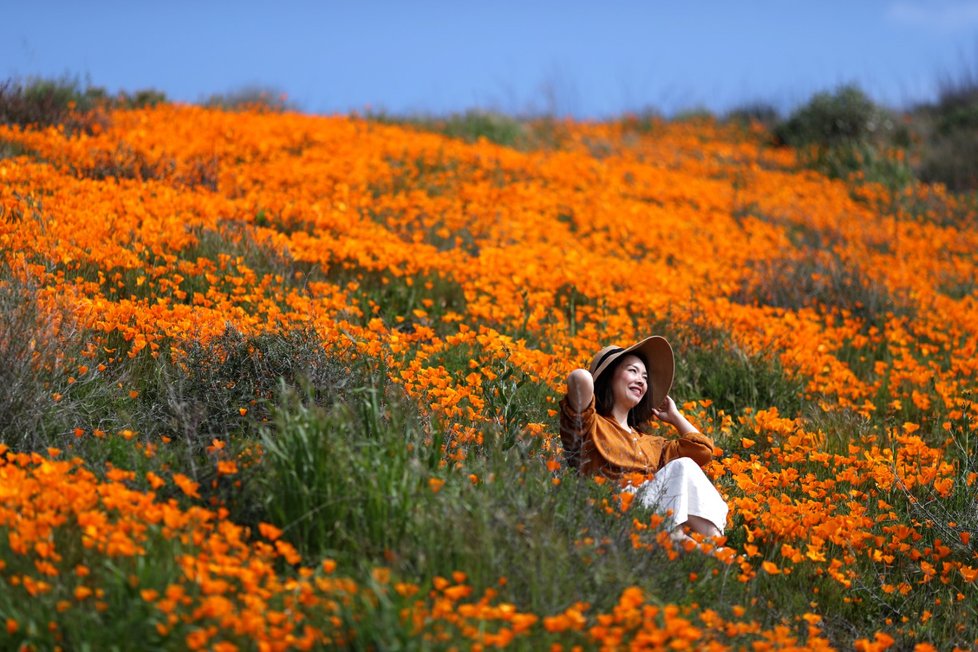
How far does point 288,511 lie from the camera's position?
164 inches

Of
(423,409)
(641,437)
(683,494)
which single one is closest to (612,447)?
(641,437)

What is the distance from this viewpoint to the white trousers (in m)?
4.98

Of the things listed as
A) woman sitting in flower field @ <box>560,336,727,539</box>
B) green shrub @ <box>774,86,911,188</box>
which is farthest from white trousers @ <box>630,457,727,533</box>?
green shrub @ <box>774,86,911,188</box>

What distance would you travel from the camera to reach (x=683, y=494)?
198 inches

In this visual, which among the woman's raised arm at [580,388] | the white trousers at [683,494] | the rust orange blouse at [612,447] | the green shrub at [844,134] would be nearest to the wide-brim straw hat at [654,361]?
the rust orange blouse at [612,447]

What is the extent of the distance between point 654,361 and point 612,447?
0.63m

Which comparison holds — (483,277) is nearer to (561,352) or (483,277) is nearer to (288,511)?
(561,352)

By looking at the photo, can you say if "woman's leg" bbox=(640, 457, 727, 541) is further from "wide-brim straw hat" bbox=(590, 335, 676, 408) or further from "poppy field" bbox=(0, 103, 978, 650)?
"wide-brim straw hat" bbox=(590, 335, 676, 408)

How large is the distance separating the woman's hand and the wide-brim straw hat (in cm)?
4

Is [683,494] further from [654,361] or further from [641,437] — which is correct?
[654,361]

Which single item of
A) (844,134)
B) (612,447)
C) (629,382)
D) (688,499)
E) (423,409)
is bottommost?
(688,499)

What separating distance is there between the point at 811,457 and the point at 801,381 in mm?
1568

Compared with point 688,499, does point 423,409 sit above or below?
above

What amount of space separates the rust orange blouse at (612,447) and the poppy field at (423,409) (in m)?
0.14
